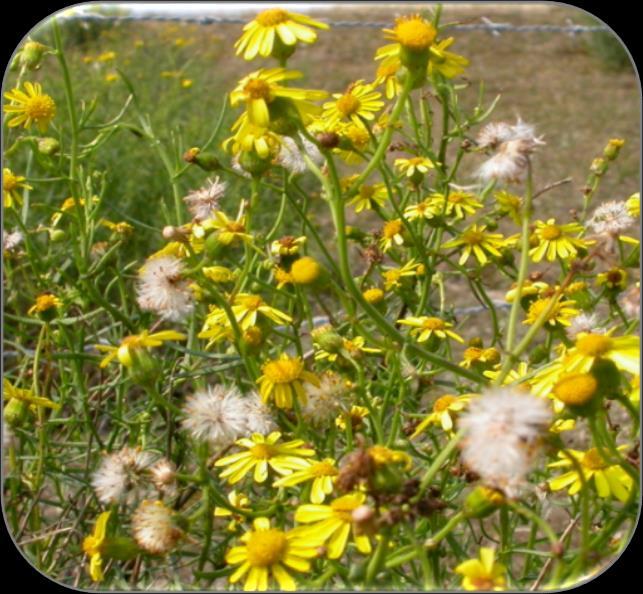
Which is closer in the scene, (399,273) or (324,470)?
(324,470)

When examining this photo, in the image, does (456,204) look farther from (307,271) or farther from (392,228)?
(307,271)

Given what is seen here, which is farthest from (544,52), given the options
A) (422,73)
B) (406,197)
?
(422,73)

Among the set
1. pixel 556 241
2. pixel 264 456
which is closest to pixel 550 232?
pixel 556 241

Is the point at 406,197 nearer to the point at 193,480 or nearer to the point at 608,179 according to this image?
the point at 193,480

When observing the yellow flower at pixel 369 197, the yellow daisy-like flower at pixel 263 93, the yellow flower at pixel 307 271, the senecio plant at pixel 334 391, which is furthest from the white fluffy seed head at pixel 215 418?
the yellow flower at pixel 369 197

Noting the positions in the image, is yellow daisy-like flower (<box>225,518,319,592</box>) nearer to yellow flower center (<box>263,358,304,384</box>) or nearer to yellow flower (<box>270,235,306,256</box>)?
yellow flower center (<box>263,358,304,384</box>)

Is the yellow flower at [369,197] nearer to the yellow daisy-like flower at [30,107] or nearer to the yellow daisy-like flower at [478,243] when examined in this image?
the yellow daisy-like flower at [478,243]
